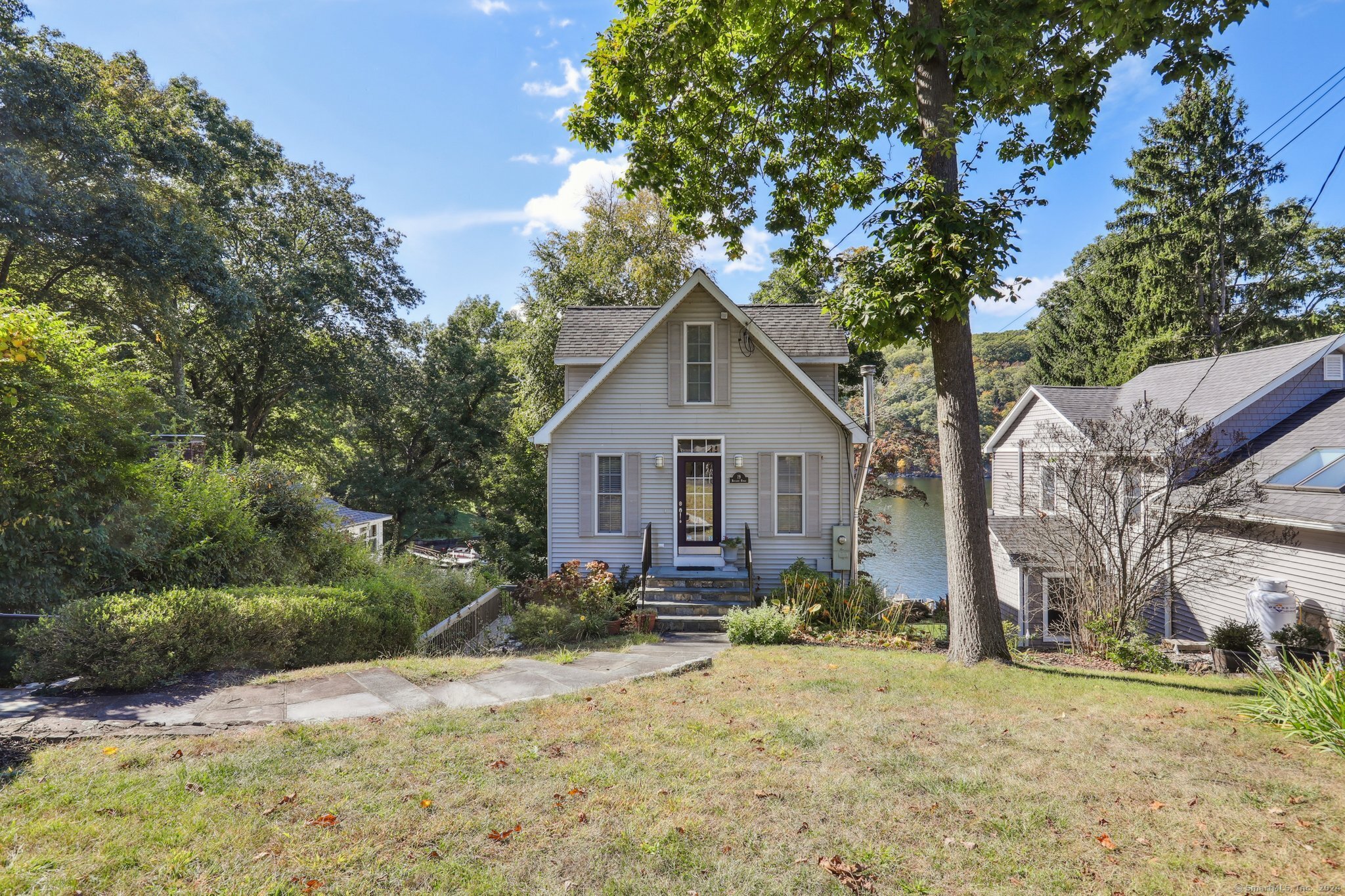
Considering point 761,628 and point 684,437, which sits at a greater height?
point 684,437

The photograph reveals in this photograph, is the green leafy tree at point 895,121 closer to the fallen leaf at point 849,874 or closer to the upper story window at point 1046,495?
the fallen leaf at point 849,874

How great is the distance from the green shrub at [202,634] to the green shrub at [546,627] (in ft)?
6.14

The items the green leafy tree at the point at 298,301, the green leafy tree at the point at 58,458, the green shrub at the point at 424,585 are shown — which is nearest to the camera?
the green leafy tree at the point at 58,458

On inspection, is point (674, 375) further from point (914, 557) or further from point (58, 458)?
point (914, 557)

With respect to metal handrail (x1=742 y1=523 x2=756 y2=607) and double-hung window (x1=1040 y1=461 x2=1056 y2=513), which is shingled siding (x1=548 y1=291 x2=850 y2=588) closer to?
metal handrail (x1=742 y1=523 x2=756 y2=607)

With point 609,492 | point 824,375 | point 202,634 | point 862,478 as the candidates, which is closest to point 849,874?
point 202,634

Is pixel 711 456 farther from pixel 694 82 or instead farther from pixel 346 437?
pixel 346 437

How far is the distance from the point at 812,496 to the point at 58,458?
1165cm

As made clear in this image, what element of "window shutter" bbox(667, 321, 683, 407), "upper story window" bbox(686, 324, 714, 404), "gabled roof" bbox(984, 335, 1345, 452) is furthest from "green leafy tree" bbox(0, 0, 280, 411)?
"gabled roof" bbox(984, 335, 1345, 452)

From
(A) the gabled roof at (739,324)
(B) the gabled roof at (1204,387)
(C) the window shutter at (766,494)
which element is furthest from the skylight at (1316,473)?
(C) the window shutter at (766,494)

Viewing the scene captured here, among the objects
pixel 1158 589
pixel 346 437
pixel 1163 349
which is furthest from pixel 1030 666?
pixel 346 437

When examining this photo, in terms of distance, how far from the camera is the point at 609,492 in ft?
43.4

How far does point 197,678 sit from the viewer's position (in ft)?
19.1

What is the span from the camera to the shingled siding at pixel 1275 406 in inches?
525
